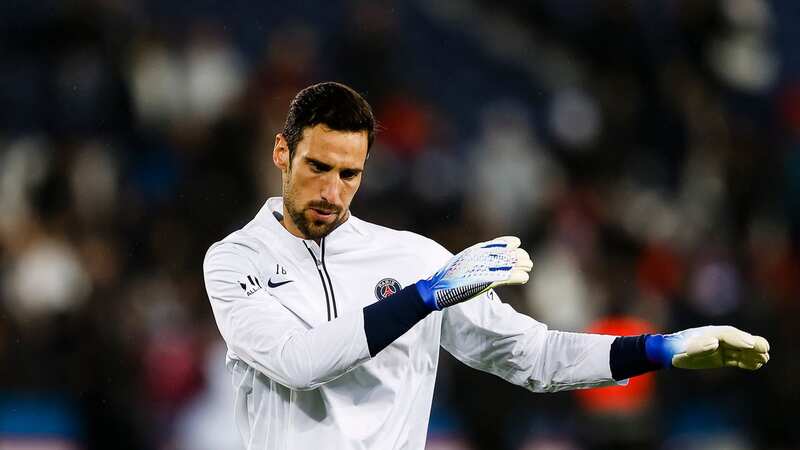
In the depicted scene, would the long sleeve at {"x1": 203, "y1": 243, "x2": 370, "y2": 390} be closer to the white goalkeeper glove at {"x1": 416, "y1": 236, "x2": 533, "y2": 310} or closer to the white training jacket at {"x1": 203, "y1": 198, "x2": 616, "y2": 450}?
the white training jacket at {"x1": 203, "y1": 198, "x2": 616, "y2": 450}

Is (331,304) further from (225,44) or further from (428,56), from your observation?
(428,56)

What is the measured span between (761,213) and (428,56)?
10.3 ft

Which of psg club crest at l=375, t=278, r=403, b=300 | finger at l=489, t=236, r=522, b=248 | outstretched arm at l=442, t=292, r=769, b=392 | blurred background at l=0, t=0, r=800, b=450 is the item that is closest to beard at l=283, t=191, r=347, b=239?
psg club crest at l=375, t=278, r=403, b=300

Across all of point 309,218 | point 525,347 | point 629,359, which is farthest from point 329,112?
point 629,359

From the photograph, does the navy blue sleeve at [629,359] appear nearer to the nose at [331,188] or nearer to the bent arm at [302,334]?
the bent arm at [302,334]

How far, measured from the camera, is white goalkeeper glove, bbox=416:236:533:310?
3.33 metres

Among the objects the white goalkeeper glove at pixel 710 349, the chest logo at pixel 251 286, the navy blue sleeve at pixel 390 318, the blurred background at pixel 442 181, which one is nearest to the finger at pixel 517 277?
the navy blue sleeve at pixel 390 318

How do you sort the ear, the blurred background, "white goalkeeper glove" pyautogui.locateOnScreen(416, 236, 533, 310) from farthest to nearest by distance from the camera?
the blurred background < the ear < "white goalkeeper glove" pyautogui.locateOnScreen(416, 236, 533, 310)

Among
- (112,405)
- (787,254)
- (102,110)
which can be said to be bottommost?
(112,405)

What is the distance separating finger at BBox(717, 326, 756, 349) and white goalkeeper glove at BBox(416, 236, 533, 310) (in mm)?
566

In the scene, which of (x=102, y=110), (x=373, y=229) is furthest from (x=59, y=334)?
(x=373, y=229)

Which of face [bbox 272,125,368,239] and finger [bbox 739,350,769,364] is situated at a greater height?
face [bbox 272,125,368,239]

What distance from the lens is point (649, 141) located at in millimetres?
10234

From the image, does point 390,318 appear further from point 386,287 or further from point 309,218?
point 309,218
